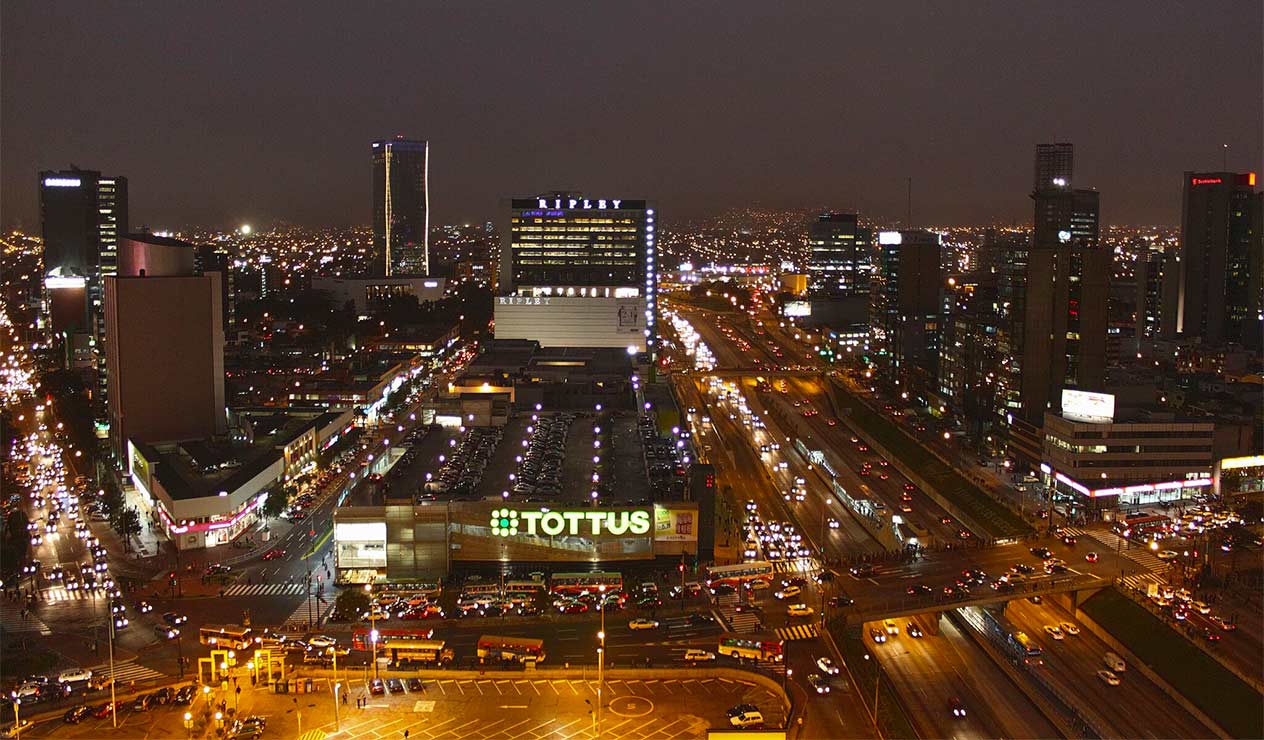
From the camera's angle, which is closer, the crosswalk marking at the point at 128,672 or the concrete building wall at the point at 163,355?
the crosswalk marking at the point at 128,672

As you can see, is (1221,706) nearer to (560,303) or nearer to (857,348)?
(560,303)

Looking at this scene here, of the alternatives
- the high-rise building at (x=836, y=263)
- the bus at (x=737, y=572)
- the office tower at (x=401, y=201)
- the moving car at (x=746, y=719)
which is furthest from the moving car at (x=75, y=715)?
the office tower at (x=401, y=201)

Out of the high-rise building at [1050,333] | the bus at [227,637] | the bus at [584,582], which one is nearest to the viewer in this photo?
the bus at [227,637]

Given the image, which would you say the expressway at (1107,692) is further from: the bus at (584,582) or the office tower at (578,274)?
the office tower at (578,274)

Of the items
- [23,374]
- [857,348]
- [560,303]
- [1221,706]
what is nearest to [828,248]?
[857,348]

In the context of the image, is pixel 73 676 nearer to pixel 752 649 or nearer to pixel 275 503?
pixel 275 503

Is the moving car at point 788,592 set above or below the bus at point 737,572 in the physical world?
below

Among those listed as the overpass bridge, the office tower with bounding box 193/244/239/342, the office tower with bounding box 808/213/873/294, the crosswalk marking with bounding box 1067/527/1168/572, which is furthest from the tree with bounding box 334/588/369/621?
the office tower with bounding box 808/213/873/294
